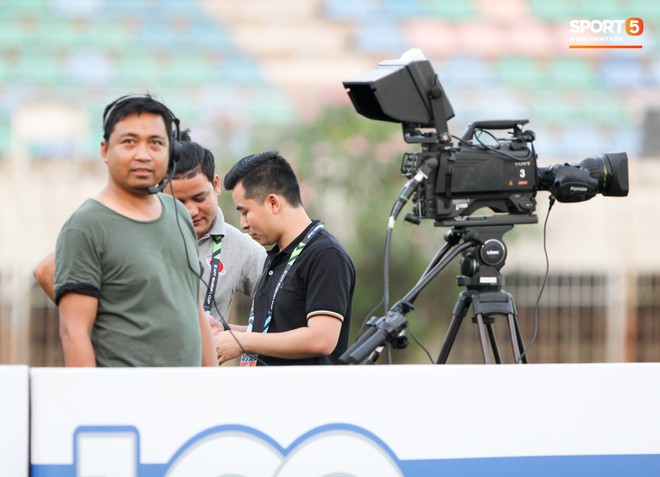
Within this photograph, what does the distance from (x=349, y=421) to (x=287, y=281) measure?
97 cm

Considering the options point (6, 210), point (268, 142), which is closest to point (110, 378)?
point (268, 142)

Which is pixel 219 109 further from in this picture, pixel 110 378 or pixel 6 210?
pixel 110 378

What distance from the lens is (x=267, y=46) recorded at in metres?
12.0

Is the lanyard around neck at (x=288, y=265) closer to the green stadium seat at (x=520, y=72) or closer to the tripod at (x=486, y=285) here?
the tripod at (x=486, y=285)

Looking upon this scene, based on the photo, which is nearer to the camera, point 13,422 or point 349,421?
point 13,422

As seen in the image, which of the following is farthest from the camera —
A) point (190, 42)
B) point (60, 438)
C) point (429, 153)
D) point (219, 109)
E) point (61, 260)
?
point (190, 42)

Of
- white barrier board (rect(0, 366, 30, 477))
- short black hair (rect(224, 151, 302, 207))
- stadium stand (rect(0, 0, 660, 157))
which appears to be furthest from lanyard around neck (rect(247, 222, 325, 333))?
stadium stand (rect(0, 0, 660, 157))

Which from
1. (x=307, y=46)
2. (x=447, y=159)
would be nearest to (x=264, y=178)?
(x=447, y=159)

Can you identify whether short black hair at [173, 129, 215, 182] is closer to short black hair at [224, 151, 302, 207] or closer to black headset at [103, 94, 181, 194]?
short black hair at [224, 151, 302, 207]

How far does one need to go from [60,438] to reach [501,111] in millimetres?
8044

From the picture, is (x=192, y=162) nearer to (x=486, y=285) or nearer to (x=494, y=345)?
(x=486, y=285)

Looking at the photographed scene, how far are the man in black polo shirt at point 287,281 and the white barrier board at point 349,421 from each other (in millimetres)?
780

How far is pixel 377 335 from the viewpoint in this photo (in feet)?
9.24

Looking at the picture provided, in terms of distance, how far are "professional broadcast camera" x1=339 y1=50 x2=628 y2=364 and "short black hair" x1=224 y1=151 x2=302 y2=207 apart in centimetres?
37
